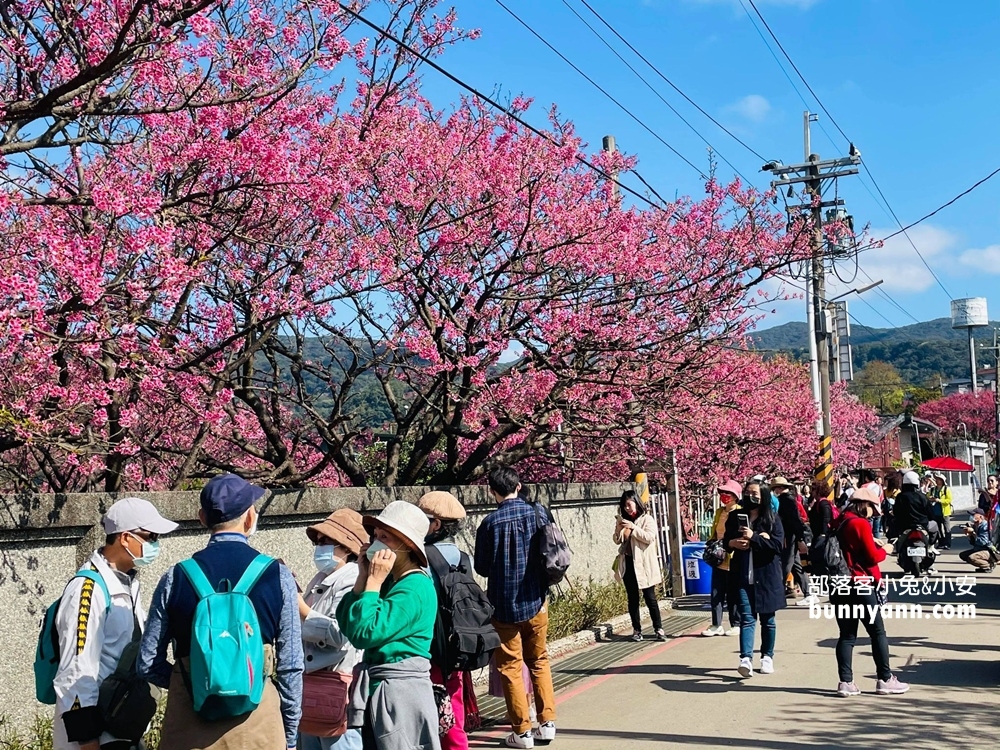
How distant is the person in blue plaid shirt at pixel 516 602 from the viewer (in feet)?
25.3

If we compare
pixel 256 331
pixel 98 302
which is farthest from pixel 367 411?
pixel 98 302

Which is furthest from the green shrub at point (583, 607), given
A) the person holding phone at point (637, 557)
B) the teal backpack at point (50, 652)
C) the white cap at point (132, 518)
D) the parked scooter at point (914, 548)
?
the teal backpack at point (50, 652)

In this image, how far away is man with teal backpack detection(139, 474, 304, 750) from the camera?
391 cm

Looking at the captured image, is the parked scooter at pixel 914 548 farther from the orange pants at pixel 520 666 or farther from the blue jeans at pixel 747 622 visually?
the orange pants at pixel 520 666

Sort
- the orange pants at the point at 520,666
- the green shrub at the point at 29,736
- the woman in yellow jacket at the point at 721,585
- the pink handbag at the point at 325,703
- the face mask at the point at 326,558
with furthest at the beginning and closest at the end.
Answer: the woman in yellow jacket at the point at 721,585 → the orange pants at the point at 520,666 → the green shrub at the point at 29,736 → the face mask at the point at 326,558 → the pink handbag at the point at 325,703

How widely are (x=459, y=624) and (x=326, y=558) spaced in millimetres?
880

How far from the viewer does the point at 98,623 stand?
4.46 m

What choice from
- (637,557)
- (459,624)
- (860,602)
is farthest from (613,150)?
(459,624)

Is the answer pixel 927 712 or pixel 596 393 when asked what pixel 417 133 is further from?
pixel 927 712

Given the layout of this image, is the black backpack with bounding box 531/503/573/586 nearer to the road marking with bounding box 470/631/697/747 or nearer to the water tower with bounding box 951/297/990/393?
the road marking with bounding box 470/631/697/747

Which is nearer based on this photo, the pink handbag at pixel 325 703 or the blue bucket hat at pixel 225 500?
the blue bucket hat at pixel 225 500

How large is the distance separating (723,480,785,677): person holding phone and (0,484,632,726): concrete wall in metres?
3.33

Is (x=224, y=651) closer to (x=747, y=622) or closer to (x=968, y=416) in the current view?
(x=747, y=622)

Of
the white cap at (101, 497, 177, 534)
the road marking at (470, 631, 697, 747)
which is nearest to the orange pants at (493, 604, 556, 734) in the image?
the road marking at (470, 631, 697, 747)
